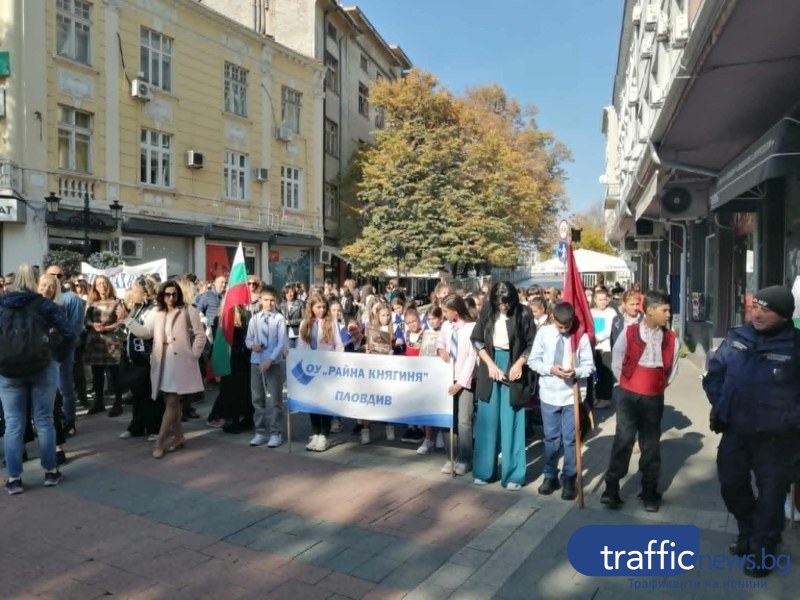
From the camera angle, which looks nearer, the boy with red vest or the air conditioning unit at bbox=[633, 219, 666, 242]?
the boy with red vest

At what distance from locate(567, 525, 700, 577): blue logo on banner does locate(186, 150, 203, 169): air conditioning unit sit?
67.8ft

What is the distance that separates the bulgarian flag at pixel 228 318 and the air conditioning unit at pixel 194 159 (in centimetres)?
1543

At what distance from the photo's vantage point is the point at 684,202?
13.0 m

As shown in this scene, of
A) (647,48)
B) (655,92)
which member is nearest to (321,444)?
(655,92)

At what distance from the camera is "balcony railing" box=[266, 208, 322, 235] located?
27062mm

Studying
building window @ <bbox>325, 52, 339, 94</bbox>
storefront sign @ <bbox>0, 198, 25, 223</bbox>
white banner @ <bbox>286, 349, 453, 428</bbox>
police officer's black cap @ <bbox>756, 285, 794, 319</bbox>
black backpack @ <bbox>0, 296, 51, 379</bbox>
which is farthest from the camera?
building window @ <bbox>325, 52, 339, 94</bbox>

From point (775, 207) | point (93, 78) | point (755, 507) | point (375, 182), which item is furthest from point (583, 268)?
point (755, 507)

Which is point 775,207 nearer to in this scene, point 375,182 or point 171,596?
point 171,596

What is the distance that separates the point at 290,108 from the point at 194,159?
7.29 metres

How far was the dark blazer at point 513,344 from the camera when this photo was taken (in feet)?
18.9

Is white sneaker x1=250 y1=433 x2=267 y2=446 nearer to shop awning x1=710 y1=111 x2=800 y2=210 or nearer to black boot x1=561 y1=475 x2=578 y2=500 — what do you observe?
black boot x1=561 y1=475 x2=578 y2=500

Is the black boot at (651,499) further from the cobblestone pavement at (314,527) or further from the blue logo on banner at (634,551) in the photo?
the blue logo on banner at (634,551)

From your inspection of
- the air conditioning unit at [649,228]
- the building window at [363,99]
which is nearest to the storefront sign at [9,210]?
the air conditioning unit at [649,228]

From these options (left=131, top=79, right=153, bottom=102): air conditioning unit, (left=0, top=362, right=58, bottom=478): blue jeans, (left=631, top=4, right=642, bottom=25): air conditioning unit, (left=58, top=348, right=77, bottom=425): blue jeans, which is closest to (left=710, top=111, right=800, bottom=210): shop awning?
(left=0, top=362, right=58, bottom=478): blue jeans
